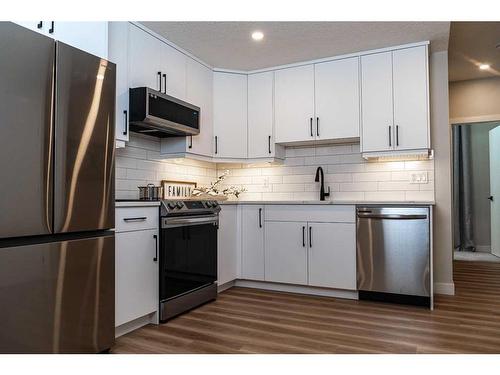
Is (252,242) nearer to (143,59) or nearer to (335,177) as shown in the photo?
(335,177)

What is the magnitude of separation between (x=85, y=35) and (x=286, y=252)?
2.46 meters

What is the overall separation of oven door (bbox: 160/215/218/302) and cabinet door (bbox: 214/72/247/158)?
0.98 metres

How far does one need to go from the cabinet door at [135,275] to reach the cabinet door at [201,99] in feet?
4.16

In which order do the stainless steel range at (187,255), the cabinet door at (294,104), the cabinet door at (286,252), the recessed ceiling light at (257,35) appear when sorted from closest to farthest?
the stainless steel range at (187,255), the recessed ceiling light at (257,35), the cabinet door at (286,252), the cabinet door at (294,104)

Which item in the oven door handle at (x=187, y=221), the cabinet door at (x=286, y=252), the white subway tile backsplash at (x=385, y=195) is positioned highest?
the white subway tile backsplash at (x=385, y=195)

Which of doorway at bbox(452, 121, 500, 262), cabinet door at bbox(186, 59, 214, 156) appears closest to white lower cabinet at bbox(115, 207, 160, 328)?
cabinet door at bbox(186, 59, 214, 156)

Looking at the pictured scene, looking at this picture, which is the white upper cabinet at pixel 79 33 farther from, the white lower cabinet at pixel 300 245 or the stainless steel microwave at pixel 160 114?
the white lower cabinet at pixel 300 245

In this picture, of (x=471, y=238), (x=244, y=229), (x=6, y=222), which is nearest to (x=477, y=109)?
(x=471, y=238)

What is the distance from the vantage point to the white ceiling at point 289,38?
3.11m

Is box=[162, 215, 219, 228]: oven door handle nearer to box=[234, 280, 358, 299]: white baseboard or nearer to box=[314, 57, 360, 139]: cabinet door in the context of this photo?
box=[234, 280, 358, 299]: white baseboard

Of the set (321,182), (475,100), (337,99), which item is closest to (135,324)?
(321,182)

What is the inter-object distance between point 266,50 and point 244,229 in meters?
1.77

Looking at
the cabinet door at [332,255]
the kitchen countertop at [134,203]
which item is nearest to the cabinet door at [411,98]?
the cabinet door at [332,255]

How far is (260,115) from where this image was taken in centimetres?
413
